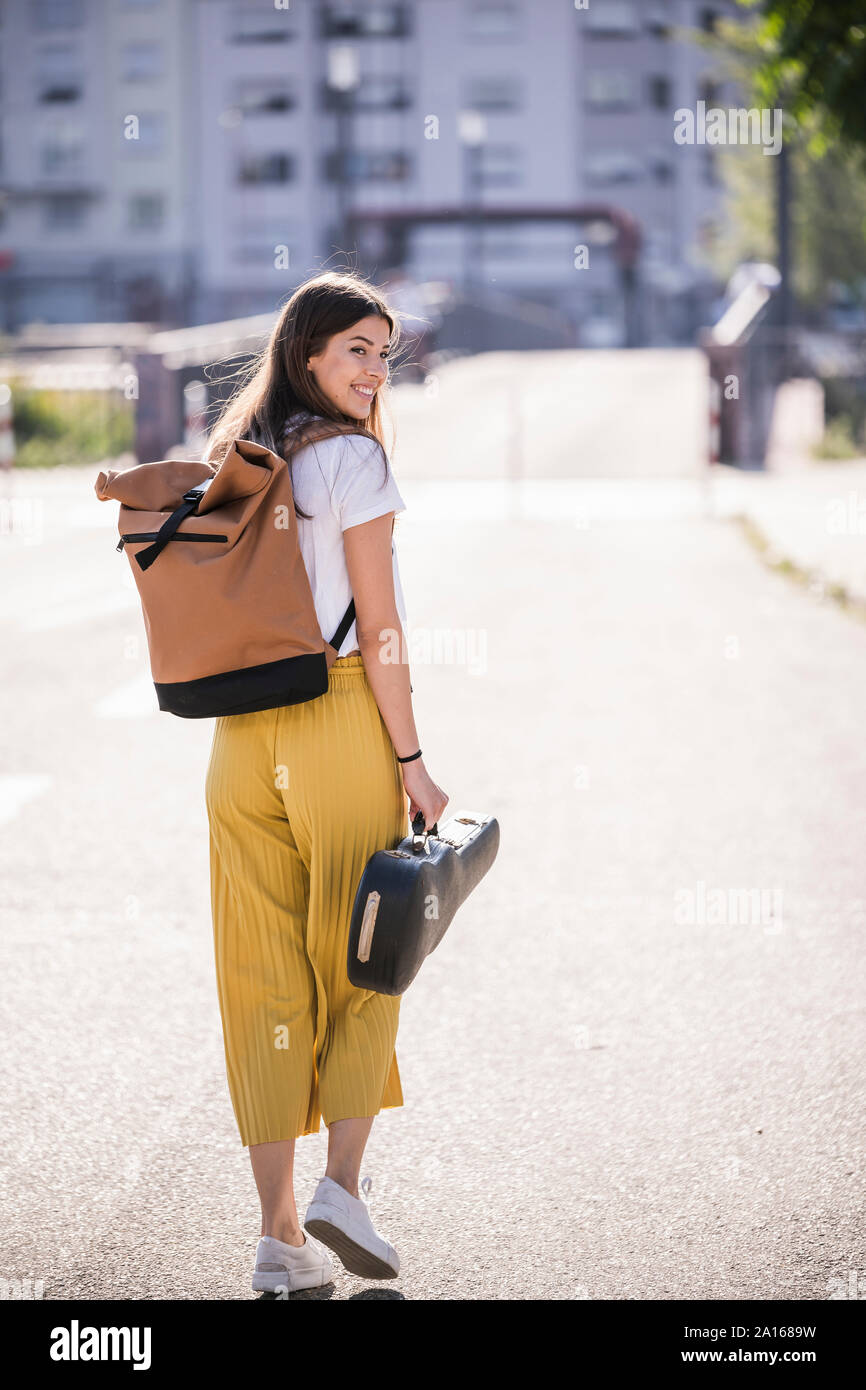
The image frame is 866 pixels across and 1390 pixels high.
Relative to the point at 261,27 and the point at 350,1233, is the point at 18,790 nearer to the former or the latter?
the point at 350,1233

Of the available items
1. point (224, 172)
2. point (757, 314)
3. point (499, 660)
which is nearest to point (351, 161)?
point (224, 172)

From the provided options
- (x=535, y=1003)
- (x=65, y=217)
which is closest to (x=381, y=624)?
(x=535, y=1003)

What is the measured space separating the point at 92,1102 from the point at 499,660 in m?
6.04

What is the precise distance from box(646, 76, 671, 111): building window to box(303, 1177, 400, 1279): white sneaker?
75048 millimetres

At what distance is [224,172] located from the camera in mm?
71062

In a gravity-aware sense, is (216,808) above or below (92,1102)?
above

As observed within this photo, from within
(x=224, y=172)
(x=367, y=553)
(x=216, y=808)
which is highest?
(x=224, y=172)

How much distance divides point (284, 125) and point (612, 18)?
599 inches

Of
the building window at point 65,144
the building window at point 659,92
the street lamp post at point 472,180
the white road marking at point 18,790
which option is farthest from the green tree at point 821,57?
the building window at point 659,92

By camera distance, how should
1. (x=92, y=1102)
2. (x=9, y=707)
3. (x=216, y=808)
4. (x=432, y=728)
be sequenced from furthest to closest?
(x=9, y=707) → (x=432, y=728) → (x=92, y=1102) → (x=216, y=808)

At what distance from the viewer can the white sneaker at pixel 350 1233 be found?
2.86 metres

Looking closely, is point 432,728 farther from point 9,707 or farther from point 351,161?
point 351,161

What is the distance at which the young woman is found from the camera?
2.89 metres
